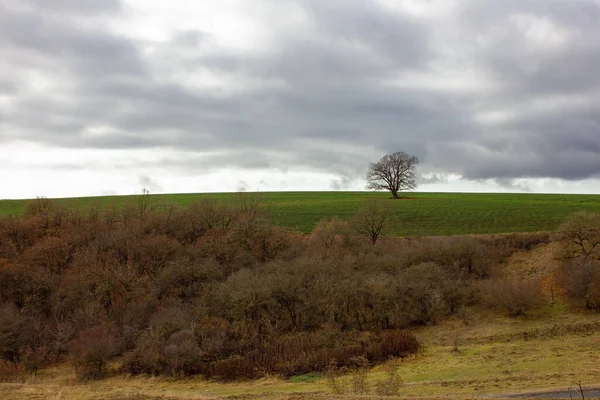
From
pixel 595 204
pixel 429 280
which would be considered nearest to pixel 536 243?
pixel 429 280

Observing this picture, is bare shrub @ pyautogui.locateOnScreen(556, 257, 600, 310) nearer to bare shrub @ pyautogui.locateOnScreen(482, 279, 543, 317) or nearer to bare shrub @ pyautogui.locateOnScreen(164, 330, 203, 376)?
bare shrub @ pyautogui.locateOnScreen(482, 279, 543, 317)

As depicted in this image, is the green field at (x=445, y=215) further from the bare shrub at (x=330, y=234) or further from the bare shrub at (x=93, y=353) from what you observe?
the bare shrub at (x=93, y=353)

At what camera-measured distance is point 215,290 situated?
136 ft

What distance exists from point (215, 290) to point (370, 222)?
2442cm

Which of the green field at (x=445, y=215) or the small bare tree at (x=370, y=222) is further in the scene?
the green field at (x=445, y=215)

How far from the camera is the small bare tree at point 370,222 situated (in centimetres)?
5831

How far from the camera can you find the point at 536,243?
57.2m

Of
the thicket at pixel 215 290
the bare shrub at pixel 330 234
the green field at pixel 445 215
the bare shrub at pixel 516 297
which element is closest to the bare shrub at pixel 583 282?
the bare shrub at pixel 516 297

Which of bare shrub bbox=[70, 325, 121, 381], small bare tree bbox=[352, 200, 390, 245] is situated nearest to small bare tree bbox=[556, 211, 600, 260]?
small bare tree bbox=[352, 200, 390, 245]

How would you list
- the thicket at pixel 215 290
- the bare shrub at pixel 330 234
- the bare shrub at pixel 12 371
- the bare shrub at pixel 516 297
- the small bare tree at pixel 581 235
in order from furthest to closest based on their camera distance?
→ the bare shrub at pixel 330 234 → the small bare tree at pixel 581 235 → the bare shrub at pixel 516 297 → the thicket at pixel 215 290 → the bare shrub at pixel 12 371

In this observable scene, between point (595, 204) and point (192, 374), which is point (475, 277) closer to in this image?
point (192, 374)

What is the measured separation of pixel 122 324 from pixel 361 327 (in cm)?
2005

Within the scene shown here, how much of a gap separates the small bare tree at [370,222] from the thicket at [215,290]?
2911 mm

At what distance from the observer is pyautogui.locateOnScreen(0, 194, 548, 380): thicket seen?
33562 mm
